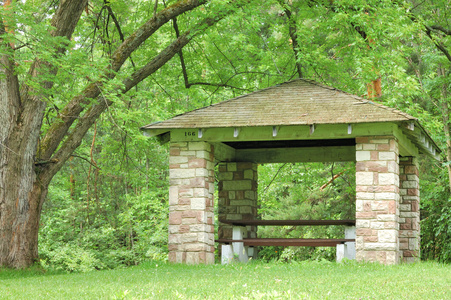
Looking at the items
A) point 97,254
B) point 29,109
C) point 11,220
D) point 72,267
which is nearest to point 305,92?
point 29,109

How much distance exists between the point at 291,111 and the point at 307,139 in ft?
2.57


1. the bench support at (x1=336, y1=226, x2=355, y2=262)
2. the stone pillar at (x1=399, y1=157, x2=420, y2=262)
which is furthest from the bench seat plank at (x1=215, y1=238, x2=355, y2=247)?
the stone pillar at (x1=399, y1=157, x2=420, y2=262)

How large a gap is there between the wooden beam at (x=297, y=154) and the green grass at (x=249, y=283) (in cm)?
372

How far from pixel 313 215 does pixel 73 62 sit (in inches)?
417

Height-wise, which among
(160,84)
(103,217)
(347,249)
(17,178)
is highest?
(160,84)

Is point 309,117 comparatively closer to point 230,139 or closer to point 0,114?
point 230,139

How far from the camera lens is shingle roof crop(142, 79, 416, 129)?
9711 millimetres

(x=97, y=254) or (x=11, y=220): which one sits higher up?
(x=11, y=220)

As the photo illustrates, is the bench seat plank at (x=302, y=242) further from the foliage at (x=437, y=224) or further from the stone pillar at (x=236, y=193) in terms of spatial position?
the foliage at (x=437, y=224)

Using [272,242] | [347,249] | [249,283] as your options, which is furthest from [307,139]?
[249,283]

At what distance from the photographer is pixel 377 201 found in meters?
9.71

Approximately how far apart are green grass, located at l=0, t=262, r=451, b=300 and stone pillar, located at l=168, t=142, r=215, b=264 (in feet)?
2.04

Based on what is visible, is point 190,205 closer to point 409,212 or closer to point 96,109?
point 96,109

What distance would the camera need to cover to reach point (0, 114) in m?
10.8
